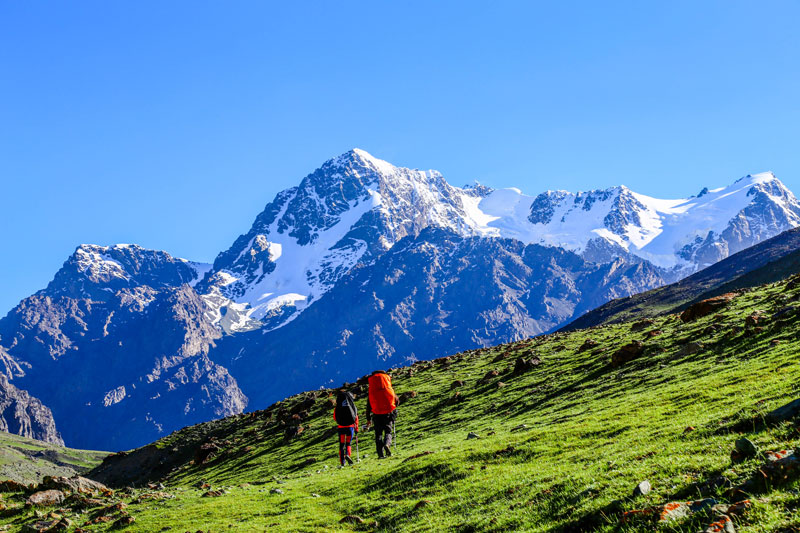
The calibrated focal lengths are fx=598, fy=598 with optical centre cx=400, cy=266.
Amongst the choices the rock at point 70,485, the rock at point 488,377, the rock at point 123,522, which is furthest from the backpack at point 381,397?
the rock at point 488,377

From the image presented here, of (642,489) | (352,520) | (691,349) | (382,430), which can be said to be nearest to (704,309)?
(691,349)

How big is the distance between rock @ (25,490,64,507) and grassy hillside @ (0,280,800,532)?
88 centimetres

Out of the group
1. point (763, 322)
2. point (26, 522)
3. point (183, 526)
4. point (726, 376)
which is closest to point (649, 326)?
point (763, 322)

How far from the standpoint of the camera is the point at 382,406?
30469 mm

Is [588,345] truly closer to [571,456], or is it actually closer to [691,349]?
[691,349]

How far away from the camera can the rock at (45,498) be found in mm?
28453

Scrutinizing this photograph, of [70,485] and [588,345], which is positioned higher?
[70,485]

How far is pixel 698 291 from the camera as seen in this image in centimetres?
19550

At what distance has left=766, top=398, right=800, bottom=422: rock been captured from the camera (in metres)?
14.4

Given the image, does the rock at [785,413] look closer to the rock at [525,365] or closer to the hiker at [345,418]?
the hiker at [345,418]

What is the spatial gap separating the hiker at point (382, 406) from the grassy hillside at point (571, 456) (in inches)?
63.0

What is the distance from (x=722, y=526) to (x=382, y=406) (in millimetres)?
21905

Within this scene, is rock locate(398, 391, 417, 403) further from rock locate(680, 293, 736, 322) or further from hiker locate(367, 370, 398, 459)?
rock locate(680, 293, 736, 322)

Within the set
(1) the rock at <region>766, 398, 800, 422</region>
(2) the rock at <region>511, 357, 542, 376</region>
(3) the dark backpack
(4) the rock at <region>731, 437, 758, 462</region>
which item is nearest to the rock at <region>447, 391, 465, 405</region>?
(2) the rock at <region>511, 357, 542, 376</region>
